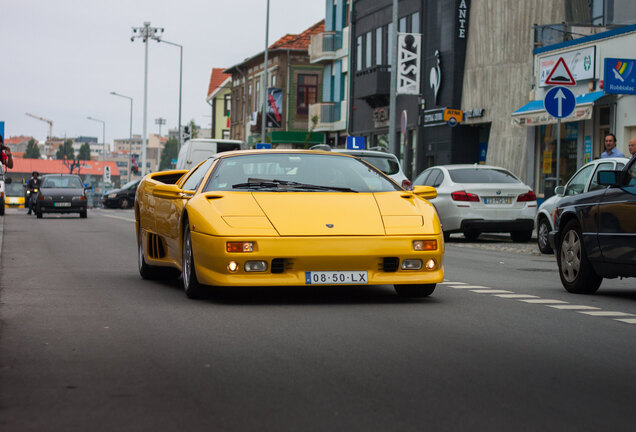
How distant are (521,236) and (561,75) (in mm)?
3571

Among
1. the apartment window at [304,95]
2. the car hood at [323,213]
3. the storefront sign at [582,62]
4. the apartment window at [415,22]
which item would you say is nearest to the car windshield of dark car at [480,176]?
the storefront sign at [582,62]

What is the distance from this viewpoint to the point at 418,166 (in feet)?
143

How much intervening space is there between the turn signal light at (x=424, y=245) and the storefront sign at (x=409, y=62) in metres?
32.1

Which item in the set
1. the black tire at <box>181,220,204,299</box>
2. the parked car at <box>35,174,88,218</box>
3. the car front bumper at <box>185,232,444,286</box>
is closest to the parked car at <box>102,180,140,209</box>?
the parked car at <box>35,174,88,218</box>

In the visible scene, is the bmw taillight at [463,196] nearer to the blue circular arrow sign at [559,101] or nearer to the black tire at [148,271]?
the blue circular arrow sign at [559,101]

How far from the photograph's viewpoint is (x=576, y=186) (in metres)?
18.3

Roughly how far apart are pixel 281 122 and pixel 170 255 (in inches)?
2275

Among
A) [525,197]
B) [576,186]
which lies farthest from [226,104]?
[576,186]

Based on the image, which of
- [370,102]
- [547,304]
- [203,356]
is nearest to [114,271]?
[547,304]

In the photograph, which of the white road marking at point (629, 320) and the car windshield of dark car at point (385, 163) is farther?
the car windshield of dark car at point (385, 163)

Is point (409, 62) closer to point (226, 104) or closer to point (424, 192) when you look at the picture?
point (424, 192)

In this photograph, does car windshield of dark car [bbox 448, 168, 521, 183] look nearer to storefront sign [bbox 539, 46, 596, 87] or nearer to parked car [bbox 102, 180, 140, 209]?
storefront sign [bbox 539, 46, 596, 87]

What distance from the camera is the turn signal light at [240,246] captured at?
29.9ft

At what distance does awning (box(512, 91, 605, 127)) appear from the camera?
28138 millimetres
